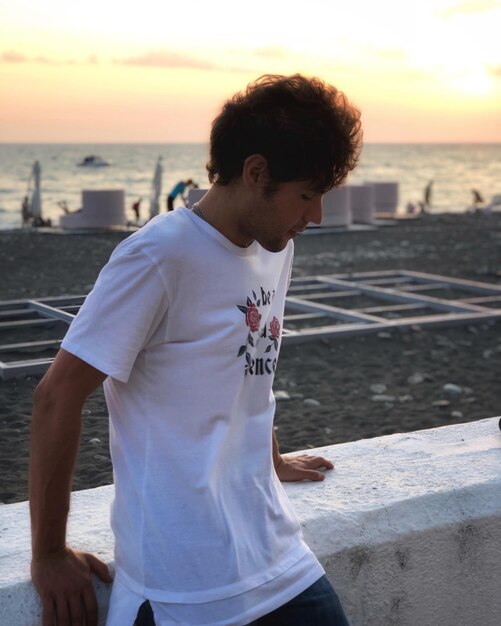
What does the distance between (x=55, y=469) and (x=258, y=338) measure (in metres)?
0.48

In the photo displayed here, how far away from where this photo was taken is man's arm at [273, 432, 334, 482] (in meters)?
2.57

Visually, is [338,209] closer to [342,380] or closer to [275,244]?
[342,380]

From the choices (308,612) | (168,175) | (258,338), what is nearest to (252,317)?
(258,338)

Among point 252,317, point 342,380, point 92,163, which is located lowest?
point 92,163

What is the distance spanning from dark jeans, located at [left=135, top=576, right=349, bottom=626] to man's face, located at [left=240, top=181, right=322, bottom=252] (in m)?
0.70

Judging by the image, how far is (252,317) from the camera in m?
1.90

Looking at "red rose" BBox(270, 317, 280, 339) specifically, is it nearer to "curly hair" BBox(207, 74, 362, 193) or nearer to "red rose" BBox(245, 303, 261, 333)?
"red rose" BBox(245, 303, 261, 333)

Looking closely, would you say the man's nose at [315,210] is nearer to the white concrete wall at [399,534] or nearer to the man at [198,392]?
the man at [198,392]

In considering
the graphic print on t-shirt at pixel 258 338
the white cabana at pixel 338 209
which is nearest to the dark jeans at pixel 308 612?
the graphic print on t-shirt at pixel 258 338

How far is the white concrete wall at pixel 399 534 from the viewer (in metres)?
2.30

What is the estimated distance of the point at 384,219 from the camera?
22.1 meters

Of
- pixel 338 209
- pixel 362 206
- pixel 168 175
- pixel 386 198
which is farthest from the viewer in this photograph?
pixel 168 175

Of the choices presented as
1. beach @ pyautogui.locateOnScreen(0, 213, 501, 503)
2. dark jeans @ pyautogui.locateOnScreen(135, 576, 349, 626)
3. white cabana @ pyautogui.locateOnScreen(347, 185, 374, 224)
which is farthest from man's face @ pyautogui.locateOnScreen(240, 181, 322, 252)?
white cabana @ pyautogui.locateOnScreen(347, 185, 374, 224)

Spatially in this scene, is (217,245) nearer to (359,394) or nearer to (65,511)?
(65,511)
